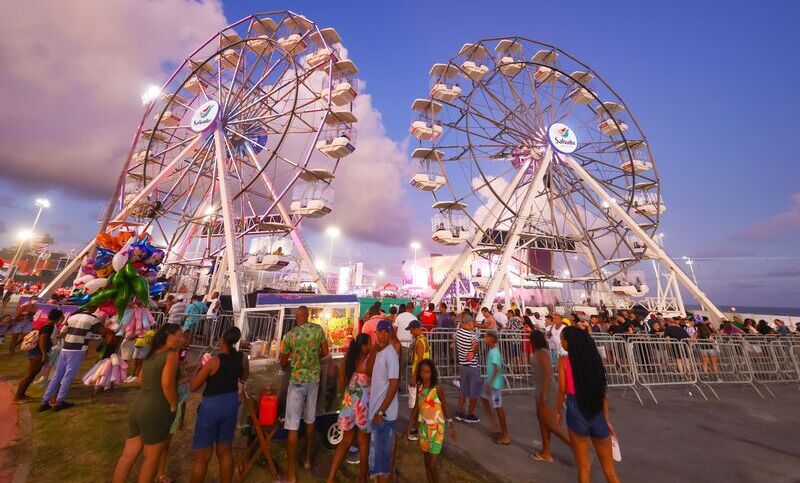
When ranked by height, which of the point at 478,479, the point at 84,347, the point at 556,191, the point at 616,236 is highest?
the point at 556,191

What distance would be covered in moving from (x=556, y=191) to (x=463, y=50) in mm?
12306

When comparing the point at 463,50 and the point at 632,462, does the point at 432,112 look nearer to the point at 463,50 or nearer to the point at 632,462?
the point at 463,50

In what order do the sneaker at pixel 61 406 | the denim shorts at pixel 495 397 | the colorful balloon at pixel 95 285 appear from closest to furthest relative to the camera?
the denim shorts at pixel 495 397, the sneaker at pixel 61 406, the colorful balloon at pixel 95 285

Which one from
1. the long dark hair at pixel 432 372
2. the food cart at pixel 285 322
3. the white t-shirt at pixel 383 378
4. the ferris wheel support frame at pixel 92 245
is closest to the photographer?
the white t-shirt at pixel 383 378

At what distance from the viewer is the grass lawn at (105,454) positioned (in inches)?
164

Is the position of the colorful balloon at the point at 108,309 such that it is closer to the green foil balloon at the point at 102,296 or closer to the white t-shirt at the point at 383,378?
the green foil balloon at the point at 102,296

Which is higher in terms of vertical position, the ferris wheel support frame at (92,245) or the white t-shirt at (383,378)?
the ferris wheel support frame at (92,245)

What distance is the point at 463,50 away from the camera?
73.5 ft

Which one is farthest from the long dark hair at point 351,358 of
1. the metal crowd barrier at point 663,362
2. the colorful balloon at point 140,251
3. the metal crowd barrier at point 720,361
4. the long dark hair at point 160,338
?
the metal crowd barrier at point 720,361

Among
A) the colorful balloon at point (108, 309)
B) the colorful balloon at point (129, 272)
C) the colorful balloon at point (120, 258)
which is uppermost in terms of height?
the colorful balloon at point (120, 258)

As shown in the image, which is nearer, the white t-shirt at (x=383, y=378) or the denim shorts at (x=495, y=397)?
the white t-shirt at (x=383, y=378)

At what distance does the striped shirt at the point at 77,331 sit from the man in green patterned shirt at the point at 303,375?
4518mm

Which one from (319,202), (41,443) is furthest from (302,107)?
(41,443)

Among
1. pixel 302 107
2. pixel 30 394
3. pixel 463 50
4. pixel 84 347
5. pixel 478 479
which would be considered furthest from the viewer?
pixel 463 50
